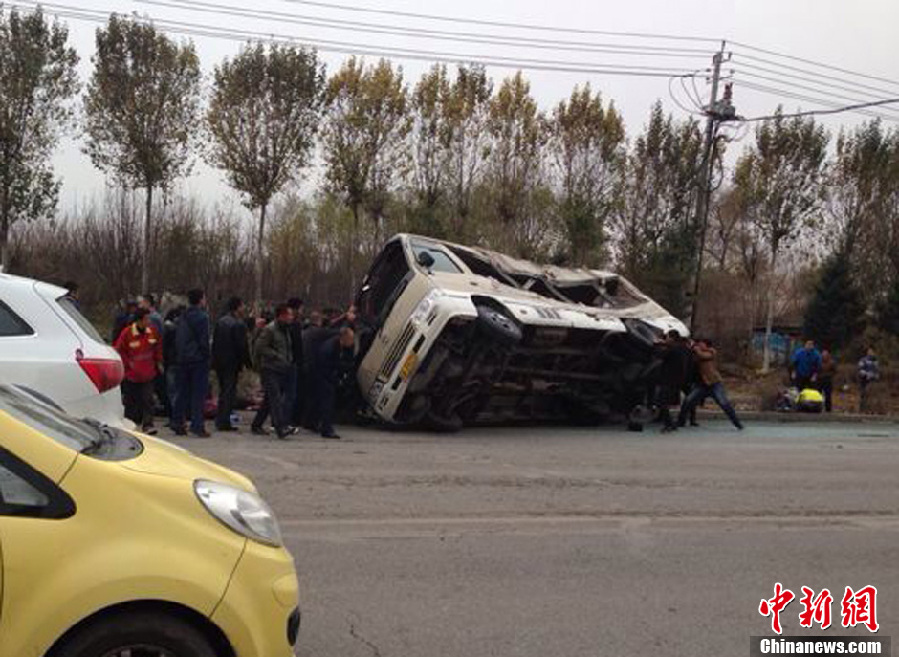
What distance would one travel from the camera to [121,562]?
9.78 ft

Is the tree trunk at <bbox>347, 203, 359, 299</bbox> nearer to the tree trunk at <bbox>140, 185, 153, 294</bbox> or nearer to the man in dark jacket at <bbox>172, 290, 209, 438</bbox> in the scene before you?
the tree trunk at <bbox>140, 185, 153, 294</bbox>

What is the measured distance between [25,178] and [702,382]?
21.8 m

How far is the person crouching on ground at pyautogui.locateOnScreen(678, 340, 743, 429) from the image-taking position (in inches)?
609

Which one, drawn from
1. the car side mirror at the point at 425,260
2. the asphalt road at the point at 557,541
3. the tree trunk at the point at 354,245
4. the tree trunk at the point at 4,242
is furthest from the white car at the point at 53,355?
the tree trunk at the point at 354,245

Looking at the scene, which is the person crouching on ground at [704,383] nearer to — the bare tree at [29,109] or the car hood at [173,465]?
the car hood at [173,465]

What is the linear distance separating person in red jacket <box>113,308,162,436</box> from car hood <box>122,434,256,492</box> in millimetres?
7398

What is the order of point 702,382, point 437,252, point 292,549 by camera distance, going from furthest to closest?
point 702,382, point 437,252, point 292,549

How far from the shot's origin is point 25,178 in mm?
27625

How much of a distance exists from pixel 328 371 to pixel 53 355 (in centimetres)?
608

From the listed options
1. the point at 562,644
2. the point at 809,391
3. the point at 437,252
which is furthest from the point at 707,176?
the point at 562,644

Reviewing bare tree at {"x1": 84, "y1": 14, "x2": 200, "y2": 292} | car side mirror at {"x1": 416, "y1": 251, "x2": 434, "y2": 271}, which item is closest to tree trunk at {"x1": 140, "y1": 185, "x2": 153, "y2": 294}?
bare tree at {"x1": 84, "y1": 14, "x2": 200, "y2": 292}

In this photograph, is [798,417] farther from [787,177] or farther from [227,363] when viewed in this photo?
[787,177]

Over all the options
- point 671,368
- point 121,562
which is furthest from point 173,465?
point 671,368

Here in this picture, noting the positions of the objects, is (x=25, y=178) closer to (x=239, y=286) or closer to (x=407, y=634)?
(x=239, y=286)
